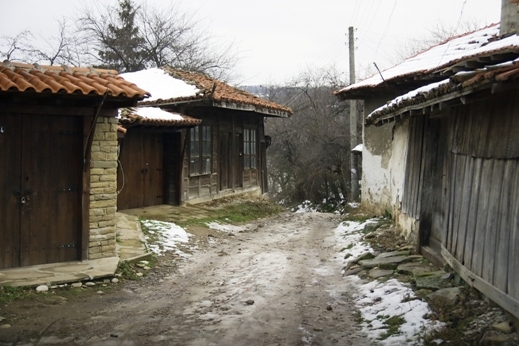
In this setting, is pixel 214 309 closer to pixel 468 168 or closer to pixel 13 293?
pixel 13 293

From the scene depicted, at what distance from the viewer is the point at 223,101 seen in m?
14.1

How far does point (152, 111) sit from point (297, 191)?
18.2m

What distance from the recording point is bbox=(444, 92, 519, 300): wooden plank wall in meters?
4.34

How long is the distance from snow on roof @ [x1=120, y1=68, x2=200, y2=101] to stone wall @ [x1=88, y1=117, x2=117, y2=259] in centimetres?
571

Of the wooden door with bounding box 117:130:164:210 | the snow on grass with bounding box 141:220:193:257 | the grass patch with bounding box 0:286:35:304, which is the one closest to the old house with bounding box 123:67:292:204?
the wooden door with bounding box 117:130:164:210

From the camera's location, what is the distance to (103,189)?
7.77m

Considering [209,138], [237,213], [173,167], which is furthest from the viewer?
[209,138]

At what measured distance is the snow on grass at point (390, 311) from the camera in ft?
15.4

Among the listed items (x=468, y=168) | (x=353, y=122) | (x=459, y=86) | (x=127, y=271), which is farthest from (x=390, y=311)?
(x=353, y=122)

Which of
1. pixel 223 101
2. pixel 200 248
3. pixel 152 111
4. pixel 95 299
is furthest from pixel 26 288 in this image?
pixel 223 101

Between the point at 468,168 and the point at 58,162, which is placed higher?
the point at 468,168

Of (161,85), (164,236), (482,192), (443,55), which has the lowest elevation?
(164,236)

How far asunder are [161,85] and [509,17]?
33.1 ft

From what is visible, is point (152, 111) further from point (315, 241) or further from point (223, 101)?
point (315, 241)
